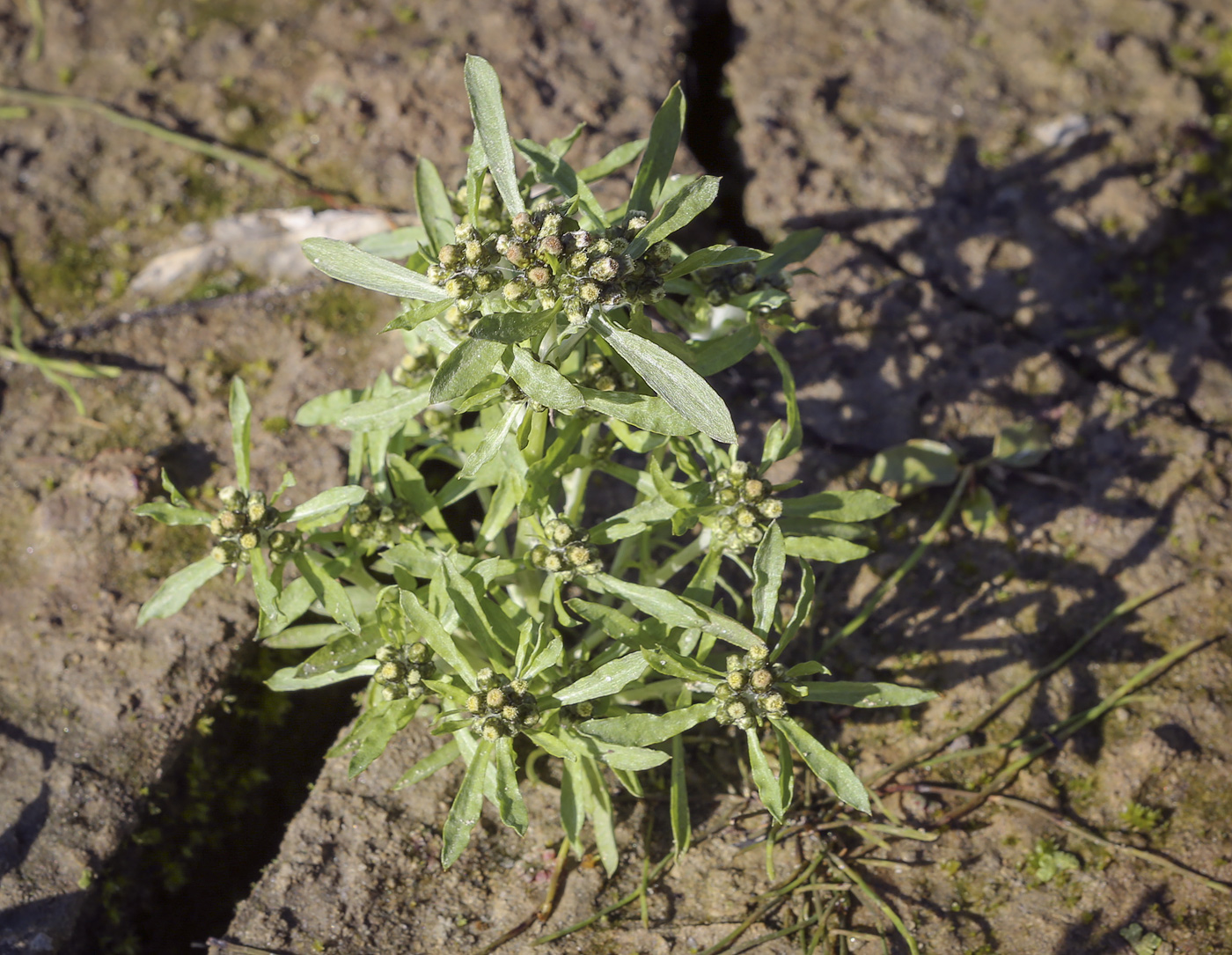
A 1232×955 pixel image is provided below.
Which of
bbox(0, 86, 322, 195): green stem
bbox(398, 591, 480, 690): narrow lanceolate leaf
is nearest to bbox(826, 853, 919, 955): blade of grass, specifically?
bbox(398, 591, 480, 690): narrow lanceolate leaf

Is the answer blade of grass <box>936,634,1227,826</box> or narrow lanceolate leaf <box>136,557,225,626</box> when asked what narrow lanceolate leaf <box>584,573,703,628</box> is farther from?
blade of grass <box>936,634,1227,826</box>

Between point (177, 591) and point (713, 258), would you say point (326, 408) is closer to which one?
point (177, 591)

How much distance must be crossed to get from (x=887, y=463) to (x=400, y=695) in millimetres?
2373

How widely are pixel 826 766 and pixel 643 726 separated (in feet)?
1.95

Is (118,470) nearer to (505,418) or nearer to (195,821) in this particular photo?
(195,821)

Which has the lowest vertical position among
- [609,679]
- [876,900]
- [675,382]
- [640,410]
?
[876,900]

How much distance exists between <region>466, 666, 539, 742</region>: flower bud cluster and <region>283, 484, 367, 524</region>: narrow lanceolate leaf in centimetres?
73

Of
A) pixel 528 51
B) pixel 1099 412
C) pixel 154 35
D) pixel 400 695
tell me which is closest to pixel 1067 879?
pixel 1099 412

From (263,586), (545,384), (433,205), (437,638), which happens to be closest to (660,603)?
(437,638)

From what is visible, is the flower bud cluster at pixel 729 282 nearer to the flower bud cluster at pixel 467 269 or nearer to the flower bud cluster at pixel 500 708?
the flower bud cluster at pixel 467 269

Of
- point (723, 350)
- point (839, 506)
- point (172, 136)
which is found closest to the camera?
point (723, 350)

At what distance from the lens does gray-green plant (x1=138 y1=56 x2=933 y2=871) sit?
8.18 ft

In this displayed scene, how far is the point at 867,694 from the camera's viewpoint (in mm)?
2965

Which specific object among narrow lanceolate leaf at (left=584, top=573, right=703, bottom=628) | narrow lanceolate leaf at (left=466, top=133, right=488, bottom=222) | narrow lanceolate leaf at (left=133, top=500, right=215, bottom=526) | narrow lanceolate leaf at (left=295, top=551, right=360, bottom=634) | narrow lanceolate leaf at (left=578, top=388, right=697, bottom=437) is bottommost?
narrow lanceolate leaf at (left=295, top=551, right=360, bottom=634)
